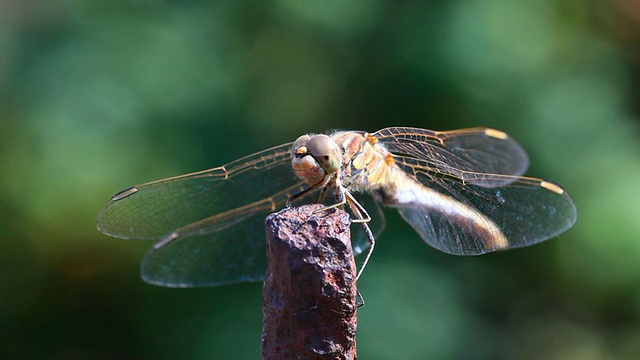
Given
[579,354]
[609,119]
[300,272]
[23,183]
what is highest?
[300,272]

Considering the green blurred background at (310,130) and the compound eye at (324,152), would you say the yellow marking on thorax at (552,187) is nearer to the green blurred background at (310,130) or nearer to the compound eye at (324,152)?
the compound eye at (324,152)

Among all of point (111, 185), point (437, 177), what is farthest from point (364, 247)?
point (111, 185)

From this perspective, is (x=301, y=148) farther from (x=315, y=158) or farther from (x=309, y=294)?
(x=309, y=294)

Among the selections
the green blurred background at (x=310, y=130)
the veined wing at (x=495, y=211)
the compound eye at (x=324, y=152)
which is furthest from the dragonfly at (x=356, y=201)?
the green blurred background at (x=310, y=130)

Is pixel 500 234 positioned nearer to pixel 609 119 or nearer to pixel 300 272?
pixel 300 272

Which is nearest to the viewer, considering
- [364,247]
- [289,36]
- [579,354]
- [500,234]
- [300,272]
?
[300,272]

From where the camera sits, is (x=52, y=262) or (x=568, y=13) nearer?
(x=52, y=262)
